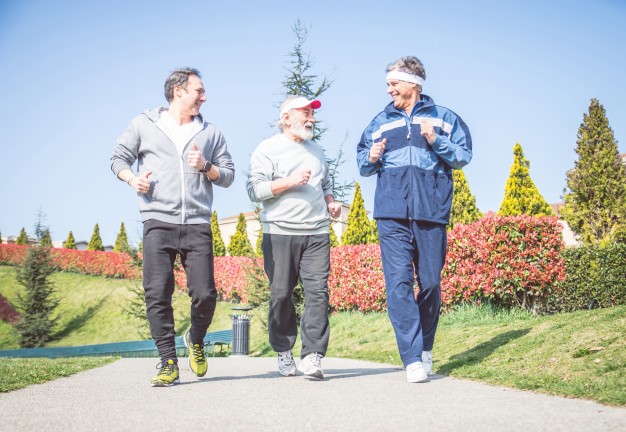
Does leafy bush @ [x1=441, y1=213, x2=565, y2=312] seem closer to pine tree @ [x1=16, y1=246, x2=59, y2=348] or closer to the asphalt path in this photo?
the asphalt path

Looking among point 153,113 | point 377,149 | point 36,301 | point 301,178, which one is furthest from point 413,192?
point 36,301

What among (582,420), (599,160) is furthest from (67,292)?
(582,420)

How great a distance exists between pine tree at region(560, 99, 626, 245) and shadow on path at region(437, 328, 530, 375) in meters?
16.5

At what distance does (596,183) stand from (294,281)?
19662 mm

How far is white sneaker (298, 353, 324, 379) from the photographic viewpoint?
439 centimetres

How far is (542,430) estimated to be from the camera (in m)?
2.47

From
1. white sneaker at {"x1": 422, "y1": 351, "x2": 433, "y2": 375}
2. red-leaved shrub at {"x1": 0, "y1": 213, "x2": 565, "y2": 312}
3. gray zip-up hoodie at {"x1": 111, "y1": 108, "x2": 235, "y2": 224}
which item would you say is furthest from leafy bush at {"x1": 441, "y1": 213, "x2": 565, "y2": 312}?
gray zip-up hoodie at {"x1": 111, "y1": 108, "x2": 235, "y2": 224}

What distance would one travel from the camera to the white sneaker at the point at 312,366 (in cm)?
439

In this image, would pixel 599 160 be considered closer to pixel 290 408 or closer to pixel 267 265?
pixel 267 265

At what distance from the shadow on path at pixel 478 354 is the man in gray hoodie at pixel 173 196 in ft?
6.71

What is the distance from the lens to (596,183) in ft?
70.6

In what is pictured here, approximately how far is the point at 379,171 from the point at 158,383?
7.51ft

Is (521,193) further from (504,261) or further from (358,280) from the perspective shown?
(504,261)

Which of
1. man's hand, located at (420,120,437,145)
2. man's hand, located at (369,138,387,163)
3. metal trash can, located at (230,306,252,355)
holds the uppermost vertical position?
man's hand, located at (420,120,437,145)
